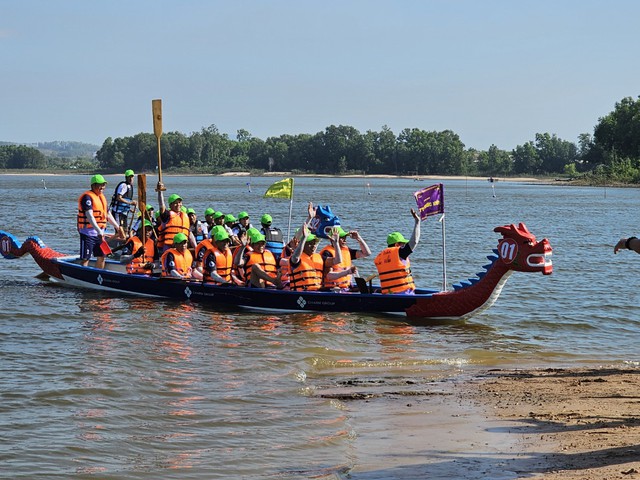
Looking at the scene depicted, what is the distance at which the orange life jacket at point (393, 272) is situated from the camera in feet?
53.4

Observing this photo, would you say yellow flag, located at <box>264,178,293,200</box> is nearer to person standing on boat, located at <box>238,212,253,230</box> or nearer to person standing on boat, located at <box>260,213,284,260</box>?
person standing on boat, located at <box>238,212,253,230</box>

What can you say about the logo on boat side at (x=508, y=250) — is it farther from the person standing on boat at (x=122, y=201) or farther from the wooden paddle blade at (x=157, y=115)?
the wooden paddle blade at (x=157, y=115)

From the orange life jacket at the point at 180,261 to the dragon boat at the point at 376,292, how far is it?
8.4 inches

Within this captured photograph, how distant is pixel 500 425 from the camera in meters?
9.12

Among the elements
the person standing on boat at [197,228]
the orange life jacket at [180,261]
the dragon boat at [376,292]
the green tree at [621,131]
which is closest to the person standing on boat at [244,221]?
the person standing on boat at [197,228]

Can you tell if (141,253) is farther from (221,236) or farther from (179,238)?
(221,236)

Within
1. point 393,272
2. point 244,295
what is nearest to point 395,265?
point 393,272

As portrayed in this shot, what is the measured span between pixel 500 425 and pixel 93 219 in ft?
41.1

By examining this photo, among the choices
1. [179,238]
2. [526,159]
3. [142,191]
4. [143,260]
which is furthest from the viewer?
[526,159]

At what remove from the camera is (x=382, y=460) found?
325 inches

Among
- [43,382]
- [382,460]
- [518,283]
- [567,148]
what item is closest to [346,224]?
[518,283]

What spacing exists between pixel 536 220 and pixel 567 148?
14595 centimetres

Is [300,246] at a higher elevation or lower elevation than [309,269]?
higher

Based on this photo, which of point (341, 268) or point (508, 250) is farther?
point (341, 268)
